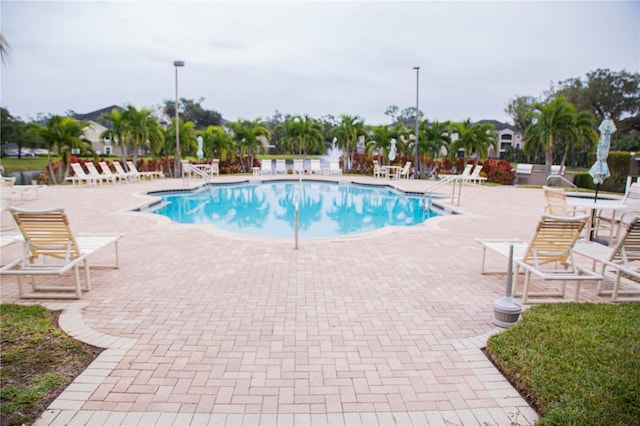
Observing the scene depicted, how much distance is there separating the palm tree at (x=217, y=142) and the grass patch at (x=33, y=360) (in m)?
20.2

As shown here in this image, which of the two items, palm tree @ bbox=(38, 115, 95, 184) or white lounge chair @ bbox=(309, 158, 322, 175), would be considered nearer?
palm tree @ bbox=(38, 115, 95, 184)

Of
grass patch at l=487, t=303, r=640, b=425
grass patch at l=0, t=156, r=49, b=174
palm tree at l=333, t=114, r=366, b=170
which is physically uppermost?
palm tree at l=333, t=114, r=366, b=170

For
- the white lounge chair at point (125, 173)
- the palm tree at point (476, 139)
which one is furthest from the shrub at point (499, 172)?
the white lounge chair at point (125, 173)

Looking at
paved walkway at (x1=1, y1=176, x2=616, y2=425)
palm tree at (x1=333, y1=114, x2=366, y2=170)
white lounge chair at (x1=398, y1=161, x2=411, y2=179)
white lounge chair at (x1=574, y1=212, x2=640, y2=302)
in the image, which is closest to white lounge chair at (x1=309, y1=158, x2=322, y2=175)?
palm tree at (x1=333, y1=114, x2=366, y2=170)

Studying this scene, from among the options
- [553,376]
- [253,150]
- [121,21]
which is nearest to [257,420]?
[553,376]

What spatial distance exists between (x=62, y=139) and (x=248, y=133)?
378 inches

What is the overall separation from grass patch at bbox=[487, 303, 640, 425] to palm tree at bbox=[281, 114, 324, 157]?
A: 859 inches

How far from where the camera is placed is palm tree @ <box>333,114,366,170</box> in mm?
24438

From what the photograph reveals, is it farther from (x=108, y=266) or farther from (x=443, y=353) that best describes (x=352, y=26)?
(x=443, y=353)

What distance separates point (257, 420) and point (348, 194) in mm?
15382

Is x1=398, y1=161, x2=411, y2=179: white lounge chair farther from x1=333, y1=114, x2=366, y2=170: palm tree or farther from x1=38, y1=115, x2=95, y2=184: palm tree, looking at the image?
x1=38, y1=115, x2=95, y2=184: palm tree

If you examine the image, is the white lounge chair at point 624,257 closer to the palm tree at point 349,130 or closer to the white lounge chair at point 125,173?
the white lounge chair at point 125,173

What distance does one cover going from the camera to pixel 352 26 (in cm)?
780

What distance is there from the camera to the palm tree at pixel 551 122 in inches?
802
